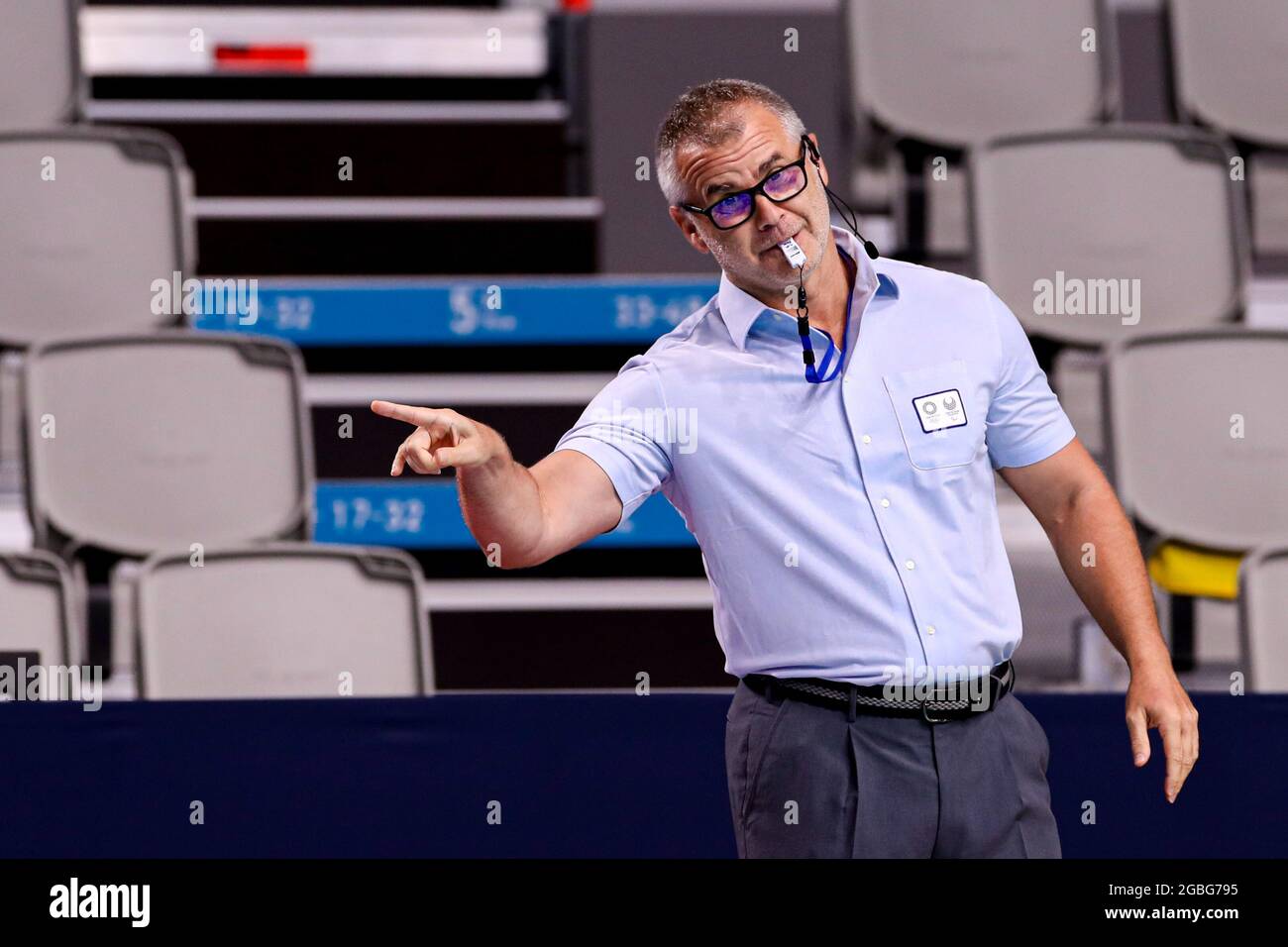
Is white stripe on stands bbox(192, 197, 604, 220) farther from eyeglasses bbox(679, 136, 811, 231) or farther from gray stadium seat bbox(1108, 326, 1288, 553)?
eyeglasses bbox(679, 136, 811, 231)

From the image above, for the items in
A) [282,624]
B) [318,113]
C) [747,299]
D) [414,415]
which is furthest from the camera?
[318,113]

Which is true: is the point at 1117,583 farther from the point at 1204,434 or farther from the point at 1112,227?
the point at 1112,227

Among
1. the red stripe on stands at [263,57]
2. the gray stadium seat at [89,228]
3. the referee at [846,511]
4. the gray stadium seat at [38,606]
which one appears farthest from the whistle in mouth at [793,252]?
the red stripe on stands at [263,57]

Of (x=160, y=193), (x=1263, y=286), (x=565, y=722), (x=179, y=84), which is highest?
(x=179, y=84)

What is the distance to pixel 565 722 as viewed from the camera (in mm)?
1564

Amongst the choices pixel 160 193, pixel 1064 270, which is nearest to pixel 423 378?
pixel 160 193

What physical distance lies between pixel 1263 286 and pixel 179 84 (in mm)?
2343

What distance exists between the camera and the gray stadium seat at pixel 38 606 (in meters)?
2.13

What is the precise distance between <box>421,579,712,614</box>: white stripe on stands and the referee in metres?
1.28

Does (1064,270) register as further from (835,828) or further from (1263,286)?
(835,828)

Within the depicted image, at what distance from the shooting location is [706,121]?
139 centimetres

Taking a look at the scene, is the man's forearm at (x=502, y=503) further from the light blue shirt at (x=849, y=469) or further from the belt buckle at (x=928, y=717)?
the belt buckle at (x=928, y=717)

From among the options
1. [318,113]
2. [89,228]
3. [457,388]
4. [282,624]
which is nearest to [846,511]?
[282,624]

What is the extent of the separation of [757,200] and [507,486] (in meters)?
0.34
